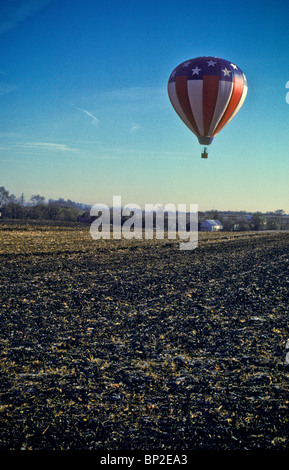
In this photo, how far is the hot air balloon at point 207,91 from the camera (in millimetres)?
22078

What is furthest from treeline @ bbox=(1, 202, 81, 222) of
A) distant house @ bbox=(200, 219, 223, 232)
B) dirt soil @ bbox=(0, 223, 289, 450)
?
dirt soil @ bbox=(0, 223, 289, 450)

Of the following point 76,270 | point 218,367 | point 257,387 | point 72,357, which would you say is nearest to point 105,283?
point 76,270

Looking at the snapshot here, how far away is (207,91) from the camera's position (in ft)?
72.2

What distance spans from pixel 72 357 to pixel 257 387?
3.35 meters

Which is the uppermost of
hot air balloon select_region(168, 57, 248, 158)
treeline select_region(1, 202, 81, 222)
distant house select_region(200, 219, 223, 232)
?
hot air balloon select_region(168, 57, 248, 158)

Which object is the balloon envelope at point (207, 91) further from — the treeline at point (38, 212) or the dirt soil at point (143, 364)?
the treeline at point (38, 212)

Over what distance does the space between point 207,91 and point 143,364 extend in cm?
1942

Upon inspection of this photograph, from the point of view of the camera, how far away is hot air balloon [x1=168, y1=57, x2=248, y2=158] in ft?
72.4

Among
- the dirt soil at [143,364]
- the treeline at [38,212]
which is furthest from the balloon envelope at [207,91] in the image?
the treeline at [38,212]

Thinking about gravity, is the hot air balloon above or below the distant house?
above

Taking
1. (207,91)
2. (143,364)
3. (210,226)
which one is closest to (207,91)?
(207,91)

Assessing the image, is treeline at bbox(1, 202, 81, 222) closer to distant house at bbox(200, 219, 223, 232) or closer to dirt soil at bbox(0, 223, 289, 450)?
distant house at bbox(200, 219, 223, 232)

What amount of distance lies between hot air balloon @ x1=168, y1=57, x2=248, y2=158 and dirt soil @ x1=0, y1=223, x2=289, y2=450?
1315 cm
